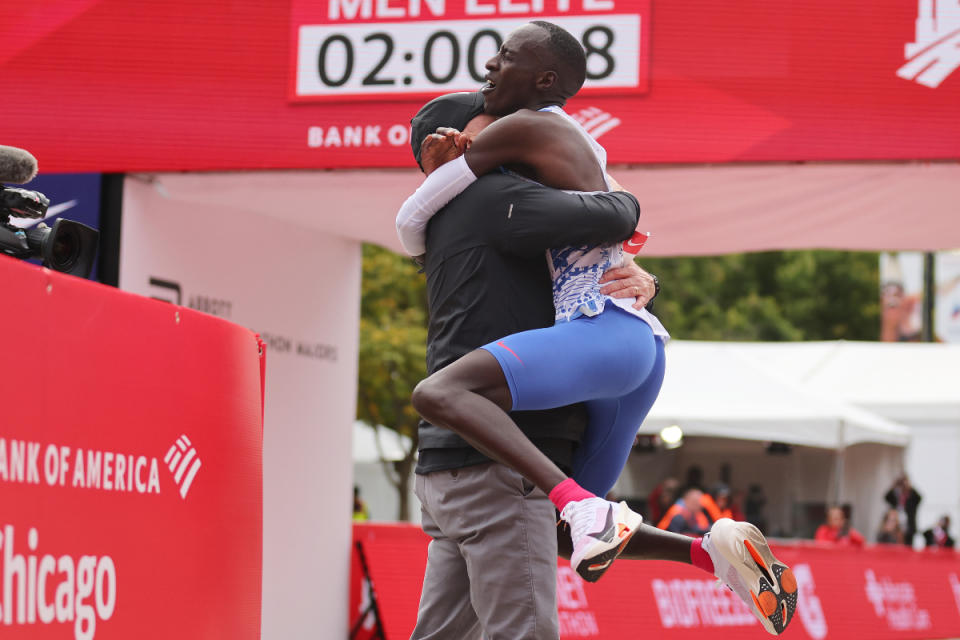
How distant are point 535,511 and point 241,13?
416 cm

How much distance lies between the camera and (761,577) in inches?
124

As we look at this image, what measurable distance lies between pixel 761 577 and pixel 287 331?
17.7ft

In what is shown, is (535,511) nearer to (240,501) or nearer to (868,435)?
(240,501)

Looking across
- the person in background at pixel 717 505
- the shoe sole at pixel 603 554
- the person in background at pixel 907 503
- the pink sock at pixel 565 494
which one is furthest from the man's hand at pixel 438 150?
the person in background at pixel 907 503

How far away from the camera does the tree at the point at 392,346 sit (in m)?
18.3

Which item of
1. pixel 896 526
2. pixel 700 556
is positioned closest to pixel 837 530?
pixel 896 526

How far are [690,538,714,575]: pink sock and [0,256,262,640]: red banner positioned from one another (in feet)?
4.22

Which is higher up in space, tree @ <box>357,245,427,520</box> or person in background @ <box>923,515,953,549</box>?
tree @ <box>357,245,427,520</box>

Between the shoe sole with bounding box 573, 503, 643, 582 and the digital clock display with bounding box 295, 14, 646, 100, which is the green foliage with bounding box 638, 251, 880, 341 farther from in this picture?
the shoe sole with bounding box 573, 503, 643, 582

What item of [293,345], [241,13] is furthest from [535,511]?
[293,345]

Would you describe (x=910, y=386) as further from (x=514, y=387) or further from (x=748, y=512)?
(x=514, y=387)

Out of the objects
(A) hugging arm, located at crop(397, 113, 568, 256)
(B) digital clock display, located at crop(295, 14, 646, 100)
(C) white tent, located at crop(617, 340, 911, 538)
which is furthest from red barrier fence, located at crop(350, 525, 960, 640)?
(A) hugging arm, located at crop(397, 113, 568, 256)

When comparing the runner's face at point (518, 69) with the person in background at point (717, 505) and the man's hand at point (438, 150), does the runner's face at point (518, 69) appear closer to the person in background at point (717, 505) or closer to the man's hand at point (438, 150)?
the man's hand at point (438, 150)

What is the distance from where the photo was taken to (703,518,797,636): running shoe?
10.4 ft
